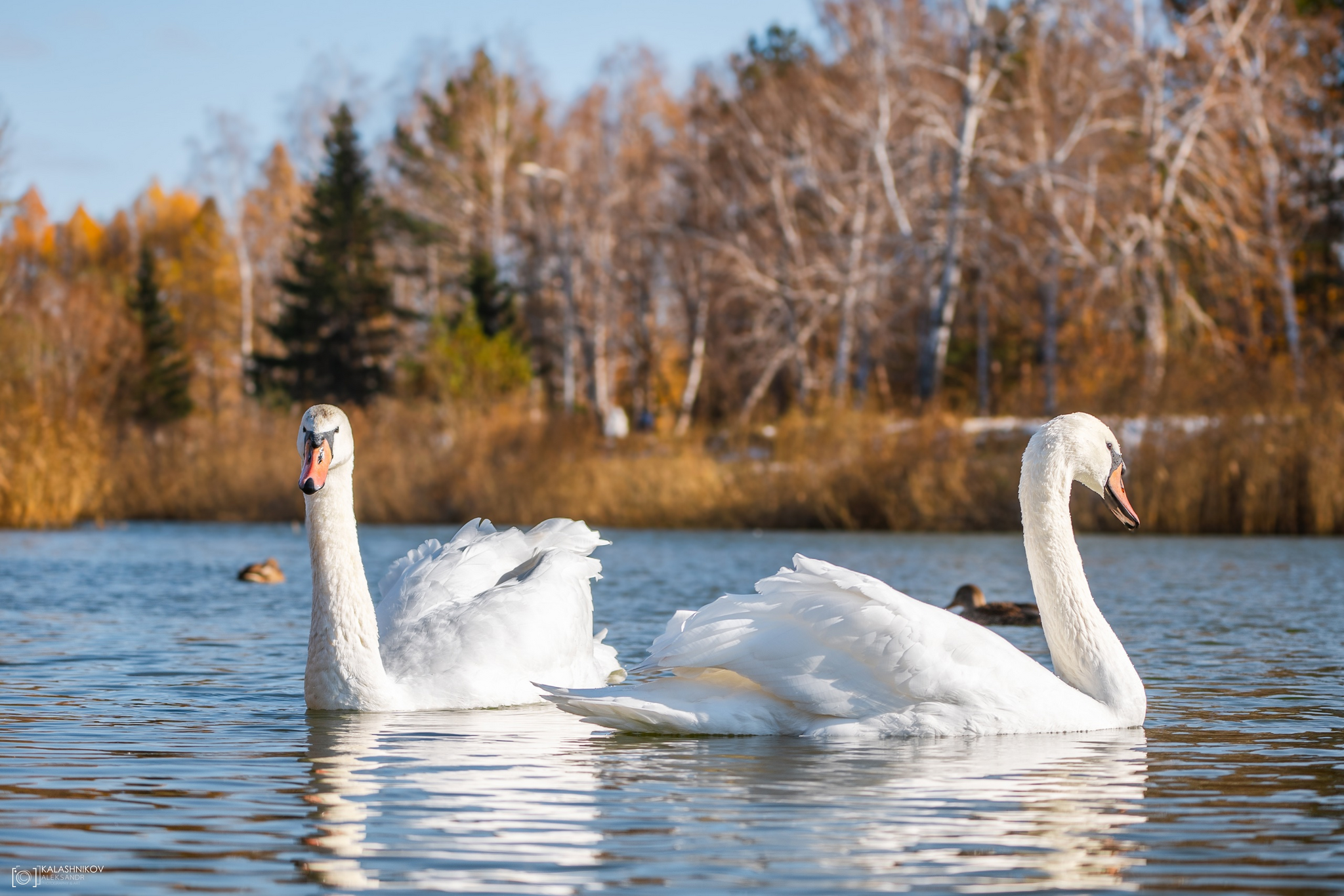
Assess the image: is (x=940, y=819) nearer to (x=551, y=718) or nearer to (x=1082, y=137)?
(x=551, y=718)

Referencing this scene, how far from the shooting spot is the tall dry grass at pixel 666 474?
22.8 metres

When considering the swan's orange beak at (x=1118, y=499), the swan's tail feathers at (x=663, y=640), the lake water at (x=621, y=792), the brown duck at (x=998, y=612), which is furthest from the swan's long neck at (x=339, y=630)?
the brown duck at (x=998, y=612)

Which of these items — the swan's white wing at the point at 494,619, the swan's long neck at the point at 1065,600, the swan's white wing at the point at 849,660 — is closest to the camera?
the swan's white wing at the point at 849,660

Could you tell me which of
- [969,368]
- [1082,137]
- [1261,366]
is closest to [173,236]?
[969,368]

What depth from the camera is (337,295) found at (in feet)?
161

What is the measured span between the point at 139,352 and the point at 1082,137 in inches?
1177

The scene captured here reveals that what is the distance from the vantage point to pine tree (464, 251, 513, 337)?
46.9m

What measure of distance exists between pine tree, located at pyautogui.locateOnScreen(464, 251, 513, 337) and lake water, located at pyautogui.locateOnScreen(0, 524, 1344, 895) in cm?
3682

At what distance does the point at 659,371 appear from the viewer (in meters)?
49.1

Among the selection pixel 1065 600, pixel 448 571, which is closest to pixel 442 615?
pixel 448 571

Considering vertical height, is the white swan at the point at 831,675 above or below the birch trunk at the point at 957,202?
below

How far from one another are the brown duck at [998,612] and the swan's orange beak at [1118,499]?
4.43m

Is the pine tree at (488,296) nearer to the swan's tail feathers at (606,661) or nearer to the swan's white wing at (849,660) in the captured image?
the swan's tail feathers at (606,661)

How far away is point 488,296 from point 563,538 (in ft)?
128
